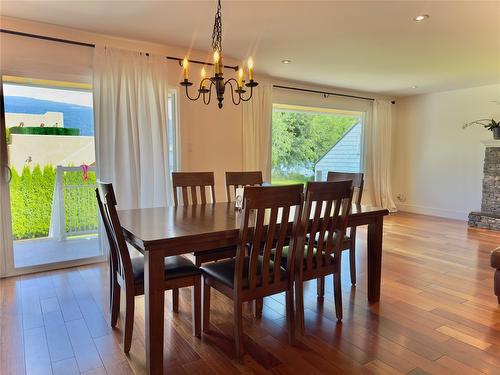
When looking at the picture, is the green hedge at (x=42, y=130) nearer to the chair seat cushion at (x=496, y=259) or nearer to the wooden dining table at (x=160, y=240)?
the wooden dining table at (x=160, y=240)

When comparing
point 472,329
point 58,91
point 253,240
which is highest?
point 58,91

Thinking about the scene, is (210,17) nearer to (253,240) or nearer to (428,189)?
(253,240)

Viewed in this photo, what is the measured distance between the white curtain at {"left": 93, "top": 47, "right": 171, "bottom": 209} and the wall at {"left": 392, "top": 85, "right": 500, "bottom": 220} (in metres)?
5.29

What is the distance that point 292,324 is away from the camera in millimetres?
2113

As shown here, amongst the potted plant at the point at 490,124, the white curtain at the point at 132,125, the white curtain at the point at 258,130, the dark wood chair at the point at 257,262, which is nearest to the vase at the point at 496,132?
the potted plant at the point at 490,124

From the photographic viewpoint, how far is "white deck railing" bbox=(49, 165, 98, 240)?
3820 millimetres

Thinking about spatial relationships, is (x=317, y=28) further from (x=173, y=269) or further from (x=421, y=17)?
(x=173, y=269)

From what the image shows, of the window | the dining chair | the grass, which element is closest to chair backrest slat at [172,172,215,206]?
the dining chair

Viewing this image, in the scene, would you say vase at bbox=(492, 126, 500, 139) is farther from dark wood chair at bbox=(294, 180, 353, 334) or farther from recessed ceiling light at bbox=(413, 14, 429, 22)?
dark wood chair at bbox=(294, 180, 353, 334)

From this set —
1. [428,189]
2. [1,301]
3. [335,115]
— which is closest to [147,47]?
[1,301]

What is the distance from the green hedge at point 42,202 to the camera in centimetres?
347

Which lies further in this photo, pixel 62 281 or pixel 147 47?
pixel 147 47

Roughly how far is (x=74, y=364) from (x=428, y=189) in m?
6.70

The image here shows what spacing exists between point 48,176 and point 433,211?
659 cm
